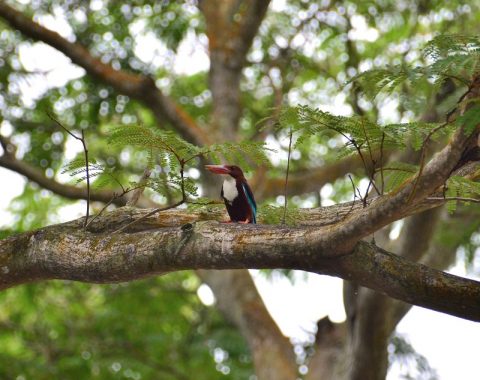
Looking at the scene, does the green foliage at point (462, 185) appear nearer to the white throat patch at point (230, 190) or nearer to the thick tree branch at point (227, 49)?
the white throat patch at point (230, 190)

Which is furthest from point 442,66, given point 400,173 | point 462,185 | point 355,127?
point 400,173

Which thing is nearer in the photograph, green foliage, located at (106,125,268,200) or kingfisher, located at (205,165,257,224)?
green foliage, located at (106,125,268,200)

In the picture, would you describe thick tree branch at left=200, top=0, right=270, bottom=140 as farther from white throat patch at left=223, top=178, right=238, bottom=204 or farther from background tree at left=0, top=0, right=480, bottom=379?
white throat patch at left=223, top=178, right=238, bottom=204

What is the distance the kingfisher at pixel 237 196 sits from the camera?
522cm

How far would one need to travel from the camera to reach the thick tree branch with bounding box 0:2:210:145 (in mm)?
8375

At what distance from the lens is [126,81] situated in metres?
8.41

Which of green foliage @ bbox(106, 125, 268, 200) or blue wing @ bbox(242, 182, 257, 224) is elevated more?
blue wing @ bbox(242, 182, 257, 224)

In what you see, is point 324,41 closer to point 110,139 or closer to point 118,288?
point 118,288

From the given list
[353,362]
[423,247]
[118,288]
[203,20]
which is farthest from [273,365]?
[203,20]

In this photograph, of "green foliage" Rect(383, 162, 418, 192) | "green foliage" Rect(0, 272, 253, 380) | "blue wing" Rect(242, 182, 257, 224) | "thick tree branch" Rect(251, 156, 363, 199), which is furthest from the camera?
"green foliage" Rect(0, 272, 253, 380)

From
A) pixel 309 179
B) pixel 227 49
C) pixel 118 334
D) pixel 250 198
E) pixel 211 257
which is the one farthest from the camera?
pixel 118 334

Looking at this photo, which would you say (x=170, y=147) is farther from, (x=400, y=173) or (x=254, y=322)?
(x=254, y=322)

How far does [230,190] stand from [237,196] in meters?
0.12

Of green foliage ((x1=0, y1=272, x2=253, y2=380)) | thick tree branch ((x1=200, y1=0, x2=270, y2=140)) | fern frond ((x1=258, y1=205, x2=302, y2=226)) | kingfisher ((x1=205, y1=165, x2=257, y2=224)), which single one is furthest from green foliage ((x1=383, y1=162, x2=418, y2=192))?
green foliage ((x1=0, y1=272, x2=253, y2=380))
